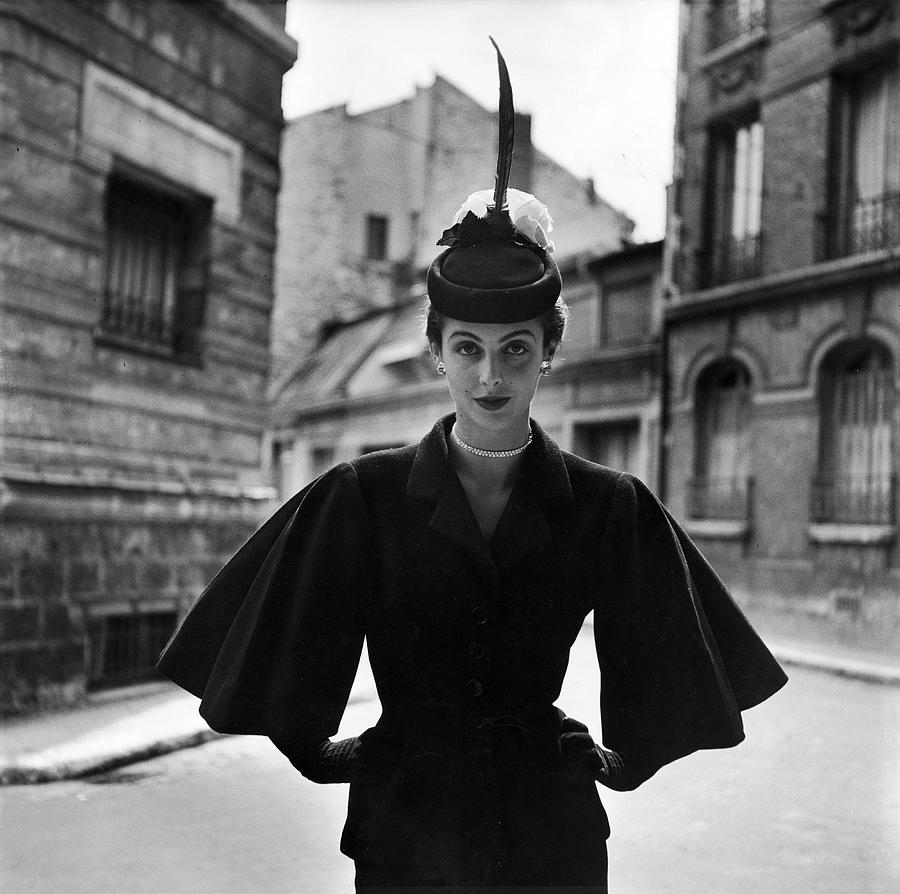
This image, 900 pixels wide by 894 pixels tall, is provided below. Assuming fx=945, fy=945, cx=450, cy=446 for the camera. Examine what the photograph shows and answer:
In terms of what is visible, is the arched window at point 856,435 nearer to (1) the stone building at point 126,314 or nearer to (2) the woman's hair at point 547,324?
(1) the stone building at point 126,314

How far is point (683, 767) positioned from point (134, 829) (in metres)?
2.51

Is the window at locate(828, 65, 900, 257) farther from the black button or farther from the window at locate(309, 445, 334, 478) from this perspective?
the window at locate(309, 445, 334, 478)

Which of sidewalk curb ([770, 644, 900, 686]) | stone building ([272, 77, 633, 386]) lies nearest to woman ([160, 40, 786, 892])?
stone building ([272, 77, 633, 386])

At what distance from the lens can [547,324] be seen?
1.86 meters

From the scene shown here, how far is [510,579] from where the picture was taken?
183 centimetres

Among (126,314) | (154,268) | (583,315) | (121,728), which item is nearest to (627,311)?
(583,315)

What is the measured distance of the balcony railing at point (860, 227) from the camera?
27.0 ft

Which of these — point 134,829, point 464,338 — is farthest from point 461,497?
point 134,829

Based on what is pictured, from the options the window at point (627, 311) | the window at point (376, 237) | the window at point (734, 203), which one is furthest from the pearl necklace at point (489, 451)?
the window at point (627, 311)

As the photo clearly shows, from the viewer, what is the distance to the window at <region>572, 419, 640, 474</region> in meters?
11.4

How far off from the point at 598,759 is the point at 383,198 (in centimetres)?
788

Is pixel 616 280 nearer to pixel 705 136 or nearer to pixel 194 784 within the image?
pixel 705 136

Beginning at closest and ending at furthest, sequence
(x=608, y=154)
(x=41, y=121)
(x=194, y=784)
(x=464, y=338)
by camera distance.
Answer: (x=464, y=338) → (x=608, y=154) → (x=194, y=784) → (x=41, y=121)

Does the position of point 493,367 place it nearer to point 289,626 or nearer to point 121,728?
point 289,626
